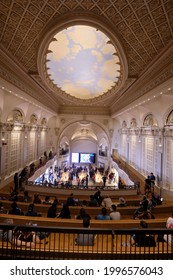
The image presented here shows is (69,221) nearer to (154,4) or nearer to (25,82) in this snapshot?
(154,4)

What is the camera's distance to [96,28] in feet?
24.8

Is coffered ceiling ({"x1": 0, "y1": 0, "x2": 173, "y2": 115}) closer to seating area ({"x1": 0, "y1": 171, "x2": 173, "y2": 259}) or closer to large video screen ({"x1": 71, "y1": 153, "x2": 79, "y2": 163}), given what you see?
seating area ({"x1": 0, "y1": 171, "x2": 173, "y2": 259})

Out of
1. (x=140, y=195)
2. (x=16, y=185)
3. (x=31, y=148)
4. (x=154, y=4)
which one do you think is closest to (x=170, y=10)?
(x=154, y=4)

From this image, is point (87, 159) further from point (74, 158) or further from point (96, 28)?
point (96, 28)

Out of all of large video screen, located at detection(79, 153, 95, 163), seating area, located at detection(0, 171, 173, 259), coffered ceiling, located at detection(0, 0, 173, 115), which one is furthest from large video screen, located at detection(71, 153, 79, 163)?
seating area, located at detection(0, 171, 173, 259)

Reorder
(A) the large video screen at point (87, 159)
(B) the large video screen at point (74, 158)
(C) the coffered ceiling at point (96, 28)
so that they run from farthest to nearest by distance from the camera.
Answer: (B) the large video screen at point (74, 158) → (A) the large video screen at point (87, 159) → (C) the coffered ceiling at point (96, 28)

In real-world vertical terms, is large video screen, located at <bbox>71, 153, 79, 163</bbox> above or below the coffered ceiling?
below

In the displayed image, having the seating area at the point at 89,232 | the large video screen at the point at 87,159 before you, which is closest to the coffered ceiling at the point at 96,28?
the seating area at the point at 89,232

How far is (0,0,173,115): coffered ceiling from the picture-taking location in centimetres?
608

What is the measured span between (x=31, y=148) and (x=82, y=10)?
12852mm

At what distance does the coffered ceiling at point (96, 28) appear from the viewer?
6.08 m

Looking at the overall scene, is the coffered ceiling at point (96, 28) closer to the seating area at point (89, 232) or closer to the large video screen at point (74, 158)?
the seating area at point (89, 232)

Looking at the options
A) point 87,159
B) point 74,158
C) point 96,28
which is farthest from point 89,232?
point 74,158

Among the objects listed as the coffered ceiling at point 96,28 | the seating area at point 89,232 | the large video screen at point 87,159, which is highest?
the coffered ceiling at point 96,28
